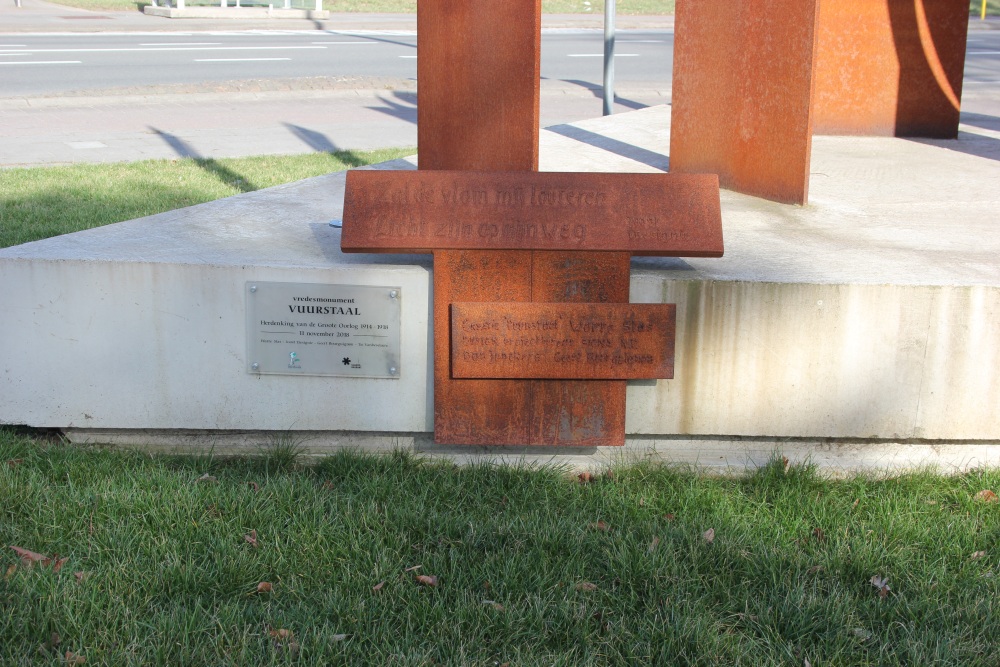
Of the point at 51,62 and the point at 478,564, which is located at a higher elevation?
the point at 51,62

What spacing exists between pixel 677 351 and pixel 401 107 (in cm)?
977

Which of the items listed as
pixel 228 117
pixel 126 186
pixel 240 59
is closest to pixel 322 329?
pixel 126 186

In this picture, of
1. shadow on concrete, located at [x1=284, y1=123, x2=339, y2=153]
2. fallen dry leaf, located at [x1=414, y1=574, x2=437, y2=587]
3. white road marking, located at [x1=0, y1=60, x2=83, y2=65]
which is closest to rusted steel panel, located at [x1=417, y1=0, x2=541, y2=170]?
fallen dry leaf, located at [x1=414, y1=574, x2=437, y2=587]

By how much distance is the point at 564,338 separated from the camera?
3480 millimetres

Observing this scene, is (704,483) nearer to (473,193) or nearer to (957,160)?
(473,193)

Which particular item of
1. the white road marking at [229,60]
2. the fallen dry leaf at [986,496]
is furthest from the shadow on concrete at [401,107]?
the fallen dry leaf at [986,496]

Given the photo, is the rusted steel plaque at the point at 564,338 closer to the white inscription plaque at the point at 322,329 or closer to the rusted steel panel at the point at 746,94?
the white inscription plaque at the point at 322,329

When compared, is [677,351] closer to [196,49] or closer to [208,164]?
[208,164]

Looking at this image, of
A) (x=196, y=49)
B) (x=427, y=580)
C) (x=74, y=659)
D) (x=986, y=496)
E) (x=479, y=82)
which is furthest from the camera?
(x=196, y=49)

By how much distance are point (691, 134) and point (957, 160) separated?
73.9 inches

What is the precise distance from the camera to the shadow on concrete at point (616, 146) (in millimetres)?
5738

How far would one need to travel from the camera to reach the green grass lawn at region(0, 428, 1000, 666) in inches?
103

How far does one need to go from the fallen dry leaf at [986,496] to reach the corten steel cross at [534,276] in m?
1.08

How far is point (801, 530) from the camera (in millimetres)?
3221
